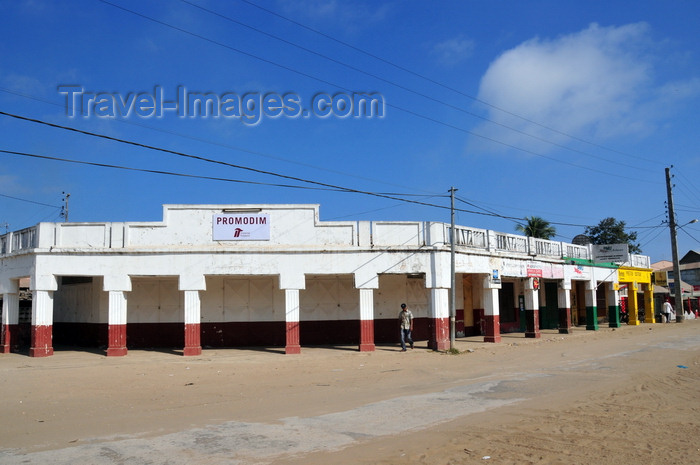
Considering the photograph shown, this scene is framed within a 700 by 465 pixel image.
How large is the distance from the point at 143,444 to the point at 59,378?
29.1ft

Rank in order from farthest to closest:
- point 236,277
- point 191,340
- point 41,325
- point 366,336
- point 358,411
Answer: point 236,277, point 366,336, point 191,340, point 41,325, point 358,411

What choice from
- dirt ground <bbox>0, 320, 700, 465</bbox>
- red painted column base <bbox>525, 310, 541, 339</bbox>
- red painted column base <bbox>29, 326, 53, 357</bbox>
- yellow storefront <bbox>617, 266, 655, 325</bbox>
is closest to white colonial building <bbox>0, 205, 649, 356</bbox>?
red painted column base <bbox>29, 326, 53, 357</bbox>

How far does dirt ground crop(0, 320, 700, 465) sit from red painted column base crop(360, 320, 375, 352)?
2.51 m

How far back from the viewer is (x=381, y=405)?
1091 centimetres

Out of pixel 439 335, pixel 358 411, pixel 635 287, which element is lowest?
pixel 358 411

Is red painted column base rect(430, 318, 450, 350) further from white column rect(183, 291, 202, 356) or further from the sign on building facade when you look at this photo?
white column rect(183, 291, 202, 356)

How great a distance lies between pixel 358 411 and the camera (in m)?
10.4

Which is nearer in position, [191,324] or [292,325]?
[191,324]

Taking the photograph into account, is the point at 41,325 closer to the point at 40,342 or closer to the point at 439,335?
the point at 40,342

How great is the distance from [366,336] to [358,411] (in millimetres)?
11571

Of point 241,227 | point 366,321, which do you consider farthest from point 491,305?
point 241,227

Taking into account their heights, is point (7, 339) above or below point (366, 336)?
A: above

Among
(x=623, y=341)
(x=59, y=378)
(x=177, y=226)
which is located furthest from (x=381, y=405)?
(x=623, y=341)

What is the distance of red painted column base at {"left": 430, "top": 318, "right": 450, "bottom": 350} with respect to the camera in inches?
870
